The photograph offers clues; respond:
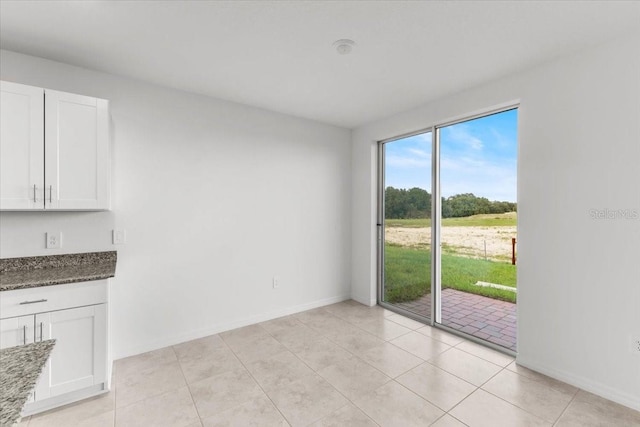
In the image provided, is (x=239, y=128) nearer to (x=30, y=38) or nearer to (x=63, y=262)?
(x=30, y=38)

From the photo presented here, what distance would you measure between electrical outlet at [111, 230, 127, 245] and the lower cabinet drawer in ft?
1.94

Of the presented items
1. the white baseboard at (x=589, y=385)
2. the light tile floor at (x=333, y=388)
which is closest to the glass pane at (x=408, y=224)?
the light tile floor at (x=333, y=388)

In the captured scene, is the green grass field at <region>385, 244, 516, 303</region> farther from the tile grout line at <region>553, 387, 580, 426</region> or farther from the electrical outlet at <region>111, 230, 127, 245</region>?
the electrical outlet at <region>111, 230, 127, 245</region>

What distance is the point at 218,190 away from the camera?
325 cm

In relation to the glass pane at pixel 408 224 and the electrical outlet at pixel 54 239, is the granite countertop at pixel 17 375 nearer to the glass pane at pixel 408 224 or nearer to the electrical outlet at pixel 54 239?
the electrical outlet at pixel 54 239

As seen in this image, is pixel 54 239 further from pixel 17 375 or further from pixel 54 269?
pixel 17 375

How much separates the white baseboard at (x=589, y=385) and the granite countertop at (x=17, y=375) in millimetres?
3174

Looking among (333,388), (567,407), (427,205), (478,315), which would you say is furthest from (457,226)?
(333,388)

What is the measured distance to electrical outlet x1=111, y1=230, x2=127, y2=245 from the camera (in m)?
2.65

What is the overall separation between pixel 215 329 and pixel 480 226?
118 inches

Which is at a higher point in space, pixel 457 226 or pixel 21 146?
pixel 21 146

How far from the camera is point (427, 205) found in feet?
11.5

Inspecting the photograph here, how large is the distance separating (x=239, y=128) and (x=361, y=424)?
9.75 ft

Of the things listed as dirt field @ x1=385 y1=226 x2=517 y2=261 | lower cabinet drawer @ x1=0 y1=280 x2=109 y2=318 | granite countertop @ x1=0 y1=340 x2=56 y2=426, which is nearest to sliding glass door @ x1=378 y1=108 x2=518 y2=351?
dirt field @ x1=385 y1=226 x2=517 y2=261
